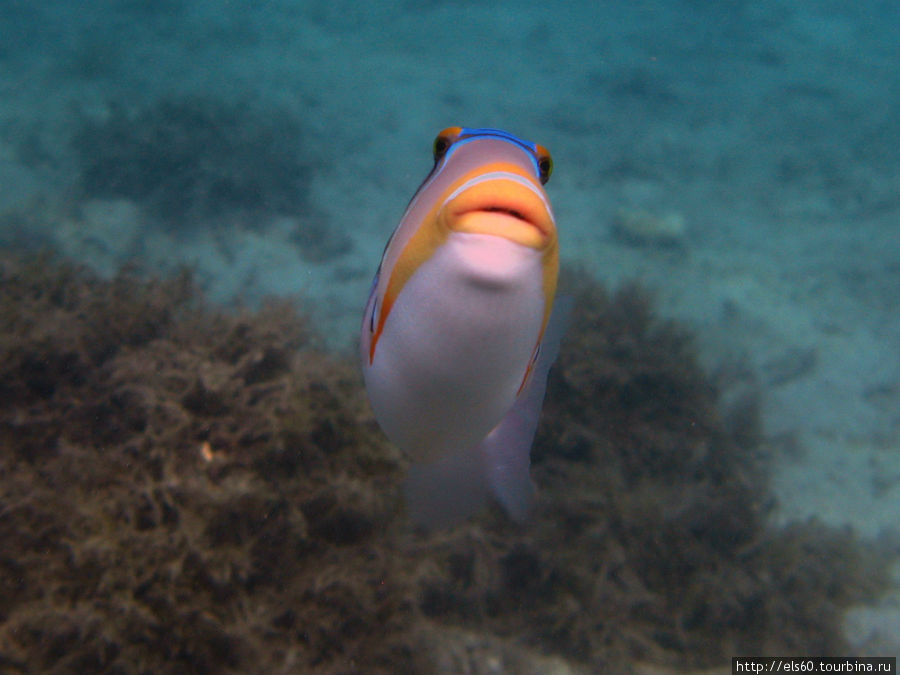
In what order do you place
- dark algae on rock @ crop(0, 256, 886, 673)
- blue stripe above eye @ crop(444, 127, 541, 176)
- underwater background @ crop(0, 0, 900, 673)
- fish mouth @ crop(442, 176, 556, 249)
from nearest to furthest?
fish mouth @ crop(442, 176, 556, 249) → blue stripe above eye @ crop(444, 127, 541, 176) → dark algae on rock @ crop(0, 256, 886, 673) → underwater background @ crop(0, 0, 900, 673)

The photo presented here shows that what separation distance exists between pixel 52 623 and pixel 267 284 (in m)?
6.21

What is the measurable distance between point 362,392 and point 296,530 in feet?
2.87

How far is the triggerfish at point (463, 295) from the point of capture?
601mm

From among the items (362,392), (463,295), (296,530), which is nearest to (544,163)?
(463,295)

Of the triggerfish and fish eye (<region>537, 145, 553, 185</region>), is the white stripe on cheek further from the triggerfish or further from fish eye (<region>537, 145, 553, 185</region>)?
fish eye (<region>537, 145, 553, 185</region>)

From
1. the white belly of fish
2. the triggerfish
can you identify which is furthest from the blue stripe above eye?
the white belly of fish

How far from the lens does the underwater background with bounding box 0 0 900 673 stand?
2.29m

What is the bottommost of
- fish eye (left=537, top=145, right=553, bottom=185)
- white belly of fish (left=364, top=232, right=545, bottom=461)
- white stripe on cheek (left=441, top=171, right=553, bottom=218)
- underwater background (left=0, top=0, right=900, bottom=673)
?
underwater background (left=0, top=0, right=900, bottom=673)

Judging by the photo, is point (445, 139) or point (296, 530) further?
point (296, 530)

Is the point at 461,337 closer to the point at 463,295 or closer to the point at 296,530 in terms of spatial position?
the point at 463,295

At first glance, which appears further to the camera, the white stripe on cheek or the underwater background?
the underwater background

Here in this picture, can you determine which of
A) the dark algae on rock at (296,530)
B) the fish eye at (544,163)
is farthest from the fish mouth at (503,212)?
the dark algae on rock at (296,530)

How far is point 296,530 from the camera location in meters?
2.44

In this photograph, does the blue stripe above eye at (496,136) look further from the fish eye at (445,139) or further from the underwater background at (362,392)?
the underwater background at (362,392)
